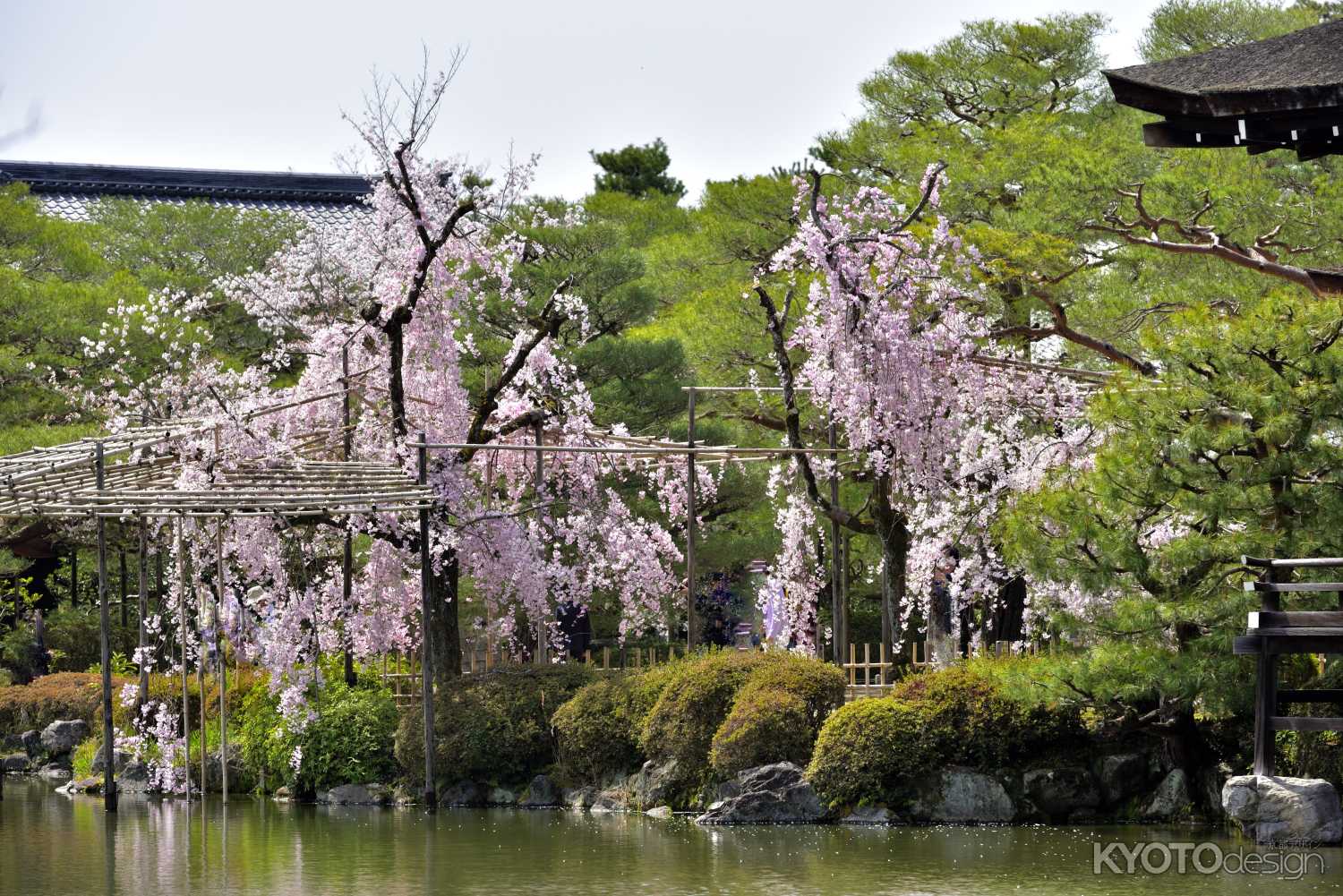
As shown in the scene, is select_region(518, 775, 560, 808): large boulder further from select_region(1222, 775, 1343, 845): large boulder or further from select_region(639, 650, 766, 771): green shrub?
select_region(1222, 775, 1343, 845): large boulder

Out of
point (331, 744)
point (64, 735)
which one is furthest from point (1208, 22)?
point (64, 735)

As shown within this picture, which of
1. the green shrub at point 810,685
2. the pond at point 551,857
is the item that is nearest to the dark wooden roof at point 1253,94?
the pond at point 551,857

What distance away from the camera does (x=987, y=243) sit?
1998 centimetres

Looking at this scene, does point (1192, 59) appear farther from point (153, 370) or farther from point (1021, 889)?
point (153, 370)

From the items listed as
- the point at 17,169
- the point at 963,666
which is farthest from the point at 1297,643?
the point at 17,169

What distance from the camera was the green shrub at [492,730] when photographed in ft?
61.0

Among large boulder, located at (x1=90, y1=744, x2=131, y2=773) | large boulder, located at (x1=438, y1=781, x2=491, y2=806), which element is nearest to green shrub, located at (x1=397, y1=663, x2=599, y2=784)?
large boulder, located at (x1=438, y1=781, x2=491, y2=806)

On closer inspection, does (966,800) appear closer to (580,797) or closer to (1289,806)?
(1289,806)

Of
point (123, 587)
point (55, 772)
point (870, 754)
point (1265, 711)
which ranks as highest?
point (123, 587)

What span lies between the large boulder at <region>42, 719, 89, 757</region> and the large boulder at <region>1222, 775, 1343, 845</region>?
51.2ft

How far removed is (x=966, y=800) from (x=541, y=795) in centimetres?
476

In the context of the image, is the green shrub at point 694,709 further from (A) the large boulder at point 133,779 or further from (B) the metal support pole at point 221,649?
(A) the large boulder at point 133,779

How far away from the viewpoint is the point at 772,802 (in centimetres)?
1655

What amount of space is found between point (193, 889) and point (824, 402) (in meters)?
9.93
